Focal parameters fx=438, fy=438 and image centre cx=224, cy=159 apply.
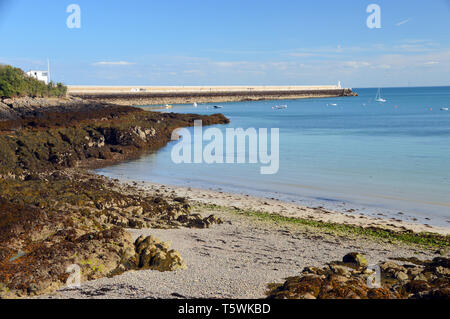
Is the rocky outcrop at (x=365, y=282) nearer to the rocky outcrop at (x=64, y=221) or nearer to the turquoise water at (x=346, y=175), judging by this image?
the rocky outcrop at (x=64, y=221)

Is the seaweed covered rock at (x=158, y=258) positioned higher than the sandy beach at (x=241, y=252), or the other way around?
the seaweed covered rock at (x=158, y=258)

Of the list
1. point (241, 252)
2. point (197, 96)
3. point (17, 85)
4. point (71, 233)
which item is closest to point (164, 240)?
point (241, 252)

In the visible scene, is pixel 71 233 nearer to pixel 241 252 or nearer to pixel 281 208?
pixel 241 252

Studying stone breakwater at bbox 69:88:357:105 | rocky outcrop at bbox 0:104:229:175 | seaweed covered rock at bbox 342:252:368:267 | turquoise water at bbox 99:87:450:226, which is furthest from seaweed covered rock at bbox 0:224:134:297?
stone breakwater at bbox 69:88:357:105

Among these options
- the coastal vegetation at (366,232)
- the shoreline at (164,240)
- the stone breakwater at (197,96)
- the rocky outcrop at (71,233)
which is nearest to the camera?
the shoreline at (164,240)

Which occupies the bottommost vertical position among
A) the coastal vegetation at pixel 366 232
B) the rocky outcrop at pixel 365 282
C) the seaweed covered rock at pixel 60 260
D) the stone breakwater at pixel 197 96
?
the coastal vegetation at pixel 366 232

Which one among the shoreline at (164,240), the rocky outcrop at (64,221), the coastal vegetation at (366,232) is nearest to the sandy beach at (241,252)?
the shoreline at (164,240)

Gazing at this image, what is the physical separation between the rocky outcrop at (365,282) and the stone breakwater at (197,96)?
7102 centimetres

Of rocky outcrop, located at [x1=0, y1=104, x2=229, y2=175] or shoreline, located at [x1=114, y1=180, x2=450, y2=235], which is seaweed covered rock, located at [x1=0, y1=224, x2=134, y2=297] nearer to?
shoreline, located at [x1=114, y1=180, x2=450, y2=235]

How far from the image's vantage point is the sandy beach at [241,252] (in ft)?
25.7

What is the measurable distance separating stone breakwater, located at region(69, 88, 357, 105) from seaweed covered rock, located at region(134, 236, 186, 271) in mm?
69243

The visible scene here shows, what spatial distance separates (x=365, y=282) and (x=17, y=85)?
1613 inches

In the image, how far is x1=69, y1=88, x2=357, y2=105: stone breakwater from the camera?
8656 cm

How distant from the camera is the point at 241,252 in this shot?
10.1m
